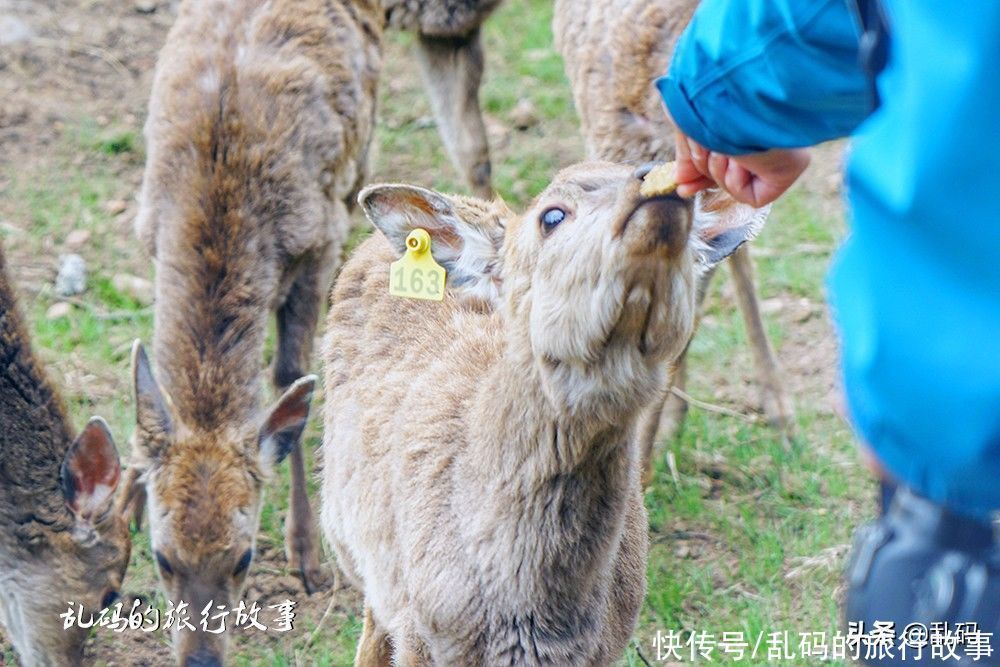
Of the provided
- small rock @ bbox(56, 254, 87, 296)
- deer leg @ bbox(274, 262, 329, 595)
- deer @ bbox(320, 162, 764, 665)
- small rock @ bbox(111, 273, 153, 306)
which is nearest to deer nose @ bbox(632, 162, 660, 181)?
deer @ bbox(320, 162, 764, 665)

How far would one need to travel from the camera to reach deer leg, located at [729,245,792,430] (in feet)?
20.7

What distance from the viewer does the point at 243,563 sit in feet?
16.0

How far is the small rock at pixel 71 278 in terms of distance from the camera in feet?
23.2

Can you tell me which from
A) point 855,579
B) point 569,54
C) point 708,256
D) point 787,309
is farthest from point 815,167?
point 855,579

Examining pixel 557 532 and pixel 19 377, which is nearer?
pixel 557 532

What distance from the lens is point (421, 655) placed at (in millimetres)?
3904

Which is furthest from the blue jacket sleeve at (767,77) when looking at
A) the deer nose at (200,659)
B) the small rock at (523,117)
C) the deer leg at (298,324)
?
the small rock at (523,117)

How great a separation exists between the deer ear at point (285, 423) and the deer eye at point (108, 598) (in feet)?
2.27

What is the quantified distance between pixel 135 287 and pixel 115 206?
75 centimetres

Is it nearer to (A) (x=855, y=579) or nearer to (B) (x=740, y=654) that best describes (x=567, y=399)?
Result: (A) (x=855, y=579)

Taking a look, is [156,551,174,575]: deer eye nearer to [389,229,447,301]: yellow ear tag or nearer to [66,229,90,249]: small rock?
[389,229,447,301]: yellow ear tag

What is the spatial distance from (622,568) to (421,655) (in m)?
0.61

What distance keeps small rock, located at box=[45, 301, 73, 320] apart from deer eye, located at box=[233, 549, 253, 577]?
Answer: 2506 millimetres

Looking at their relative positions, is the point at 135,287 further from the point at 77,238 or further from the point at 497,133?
the point at 497,133
